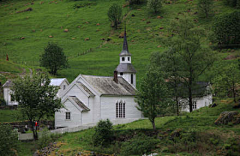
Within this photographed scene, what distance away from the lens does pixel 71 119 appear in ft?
151

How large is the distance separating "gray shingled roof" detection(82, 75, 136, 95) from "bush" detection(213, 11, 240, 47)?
45036 millimetres

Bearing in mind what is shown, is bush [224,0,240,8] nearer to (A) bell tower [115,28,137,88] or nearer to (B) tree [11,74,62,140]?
(A) bell tower [115,28,137,88]

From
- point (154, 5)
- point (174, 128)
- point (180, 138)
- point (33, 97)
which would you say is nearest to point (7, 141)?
point (33, 97)

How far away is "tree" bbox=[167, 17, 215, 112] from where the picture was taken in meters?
46.0

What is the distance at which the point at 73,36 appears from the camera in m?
125

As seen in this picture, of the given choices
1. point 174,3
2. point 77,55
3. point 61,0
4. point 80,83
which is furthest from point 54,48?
point 61,0

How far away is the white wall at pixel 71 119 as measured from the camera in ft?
150

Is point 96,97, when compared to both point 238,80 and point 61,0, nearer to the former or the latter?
point 238,80

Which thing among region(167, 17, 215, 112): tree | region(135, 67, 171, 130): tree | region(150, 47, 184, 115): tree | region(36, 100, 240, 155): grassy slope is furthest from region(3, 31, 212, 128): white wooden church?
region(135, 67, 171, 130): tree

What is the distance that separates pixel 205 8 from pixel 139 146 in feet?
340

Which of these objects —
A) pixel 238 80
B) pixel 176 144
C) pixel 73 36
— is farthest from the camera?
pixel 73 36

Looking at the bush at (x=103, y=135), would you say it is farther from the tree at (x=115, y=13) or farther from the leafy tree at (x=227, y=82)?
the tree at (x=115, y=13)

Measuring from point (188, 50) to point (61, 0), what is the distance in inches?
5754

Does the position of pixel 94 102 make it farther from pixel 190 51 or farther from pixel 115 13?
pixel 115 13
